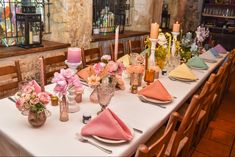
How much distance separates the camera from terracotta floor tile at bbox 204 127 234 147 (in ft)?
8.56

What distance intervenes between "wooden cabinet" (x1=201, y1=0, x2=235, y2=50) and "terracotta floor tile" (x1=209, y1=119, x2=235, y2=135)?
4.03 m

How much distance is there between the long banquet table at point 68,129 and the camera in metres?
1.12

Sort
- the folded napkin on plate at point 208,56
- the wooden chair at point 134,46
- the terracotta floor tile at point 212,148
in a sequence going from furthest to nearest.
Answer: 1. the wooden chair at point 134,46
2. the folded napkin on plate at point 208,56
3. the terracotta floor tile at point 212,148

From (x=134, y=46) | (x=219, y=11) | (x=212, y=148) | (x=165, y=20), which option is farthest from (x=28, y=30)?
(x=219, y=11)

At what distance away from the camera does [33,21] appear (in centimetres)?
251

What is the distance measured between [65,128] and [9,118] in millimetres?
318

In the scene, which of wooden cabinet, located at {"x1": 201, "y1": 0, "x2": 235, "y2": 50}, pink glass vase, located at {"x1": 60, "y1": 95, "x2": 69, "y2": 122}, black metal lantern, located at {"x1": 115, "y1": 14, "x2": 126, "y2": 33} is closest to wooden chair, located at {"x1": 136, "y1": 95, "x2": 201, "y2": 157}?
pink glass vase, located at {"x1": 60, "y1": 95, "x2": 69, "y2": 122}

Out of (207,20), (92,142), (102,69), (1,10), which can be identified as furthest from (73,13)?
(207,20)

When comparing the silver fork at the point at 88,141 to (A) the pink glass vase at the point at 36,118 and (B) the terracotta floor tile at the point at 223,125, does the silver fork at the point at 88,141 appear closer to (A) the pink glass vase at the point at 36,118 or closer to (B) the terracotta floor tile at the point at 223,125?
(A) the pink glass vase at the point at 36,118

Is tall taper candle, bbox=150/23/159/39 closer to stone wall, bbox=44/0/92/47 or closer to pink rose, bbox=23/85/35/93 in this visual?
stone wall, bbox=44/0/92/47

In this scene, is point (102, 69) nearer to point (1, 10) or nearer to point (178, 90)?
point (178, 90)

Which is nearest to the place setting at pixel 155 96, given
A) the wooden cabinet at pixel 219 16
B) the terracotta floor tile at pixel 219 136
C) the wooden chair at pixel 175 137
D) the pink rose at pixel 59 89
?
the wooden chair at pixel 175 137

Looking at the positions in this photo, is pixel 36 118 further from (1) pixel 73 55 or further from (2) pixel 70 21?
(2) pixel 70 21

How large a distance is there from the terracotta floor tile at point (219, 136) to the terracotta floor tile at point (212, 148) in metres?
0.08
